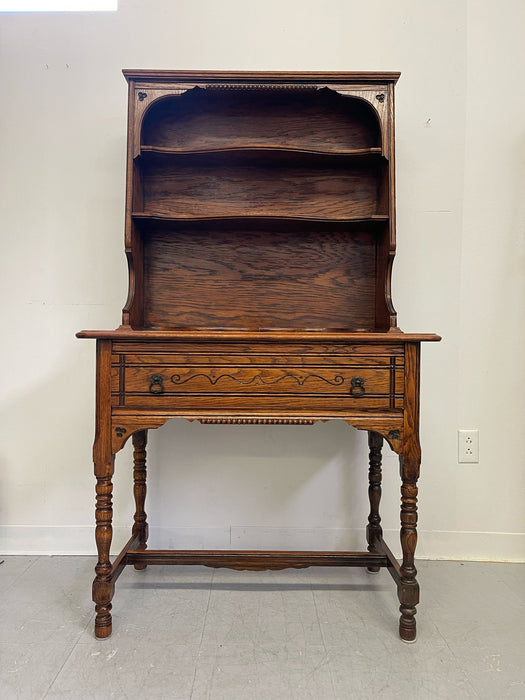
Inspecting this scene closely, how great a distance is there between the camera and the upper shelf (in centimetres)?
166

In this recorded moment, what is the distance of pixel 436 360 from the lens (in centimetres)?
179

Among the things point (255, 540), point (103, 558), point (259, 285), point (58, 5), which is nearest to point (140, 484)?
point (103, 558)

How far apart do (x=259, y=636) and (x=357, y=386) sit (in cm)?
79

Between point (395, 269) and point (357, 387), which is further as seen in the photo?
point (395, 269)

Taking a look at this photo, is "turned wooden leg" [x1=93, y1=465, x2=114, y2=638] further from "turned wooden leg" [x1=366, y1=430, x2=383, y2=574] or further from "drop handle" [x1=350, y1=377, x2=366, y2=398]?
"turned wooden leg" [x1=366, y1=430, x2=383, y2=574]

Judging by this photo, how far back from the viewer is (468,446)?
1788 millimetres

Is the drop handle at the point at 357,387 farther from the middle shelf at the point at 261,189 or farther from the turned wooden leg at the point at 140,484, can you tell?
the turned wooden leg at the point at 140,484

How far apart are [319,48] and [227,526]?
196cm

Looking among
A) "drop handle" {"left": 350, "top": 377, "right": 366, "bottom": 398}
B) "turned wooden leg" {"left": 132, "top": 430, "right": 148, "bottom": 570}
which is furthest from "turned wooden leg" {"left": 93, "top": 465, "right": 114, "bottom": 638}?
"drop handle" {"left": 350, "top": 377, "right": 366, "bottom": 398}

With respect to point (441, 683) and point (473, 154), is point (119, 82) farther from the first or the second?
point (441, 683)

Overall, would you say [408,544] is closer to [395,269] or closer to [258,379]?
[258,379]

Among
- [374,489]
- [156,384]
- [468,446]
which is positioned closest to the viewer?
[156,384]

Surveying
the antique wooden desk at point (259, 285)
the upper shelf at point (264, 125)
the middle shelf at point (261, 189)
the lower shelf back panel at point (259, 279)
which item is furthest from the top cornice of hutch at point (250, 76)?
the lower shelf back panel at point (259, 279)

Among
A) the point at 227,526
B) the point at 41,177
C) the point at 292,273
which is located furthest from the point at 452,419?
the point at 41,177
